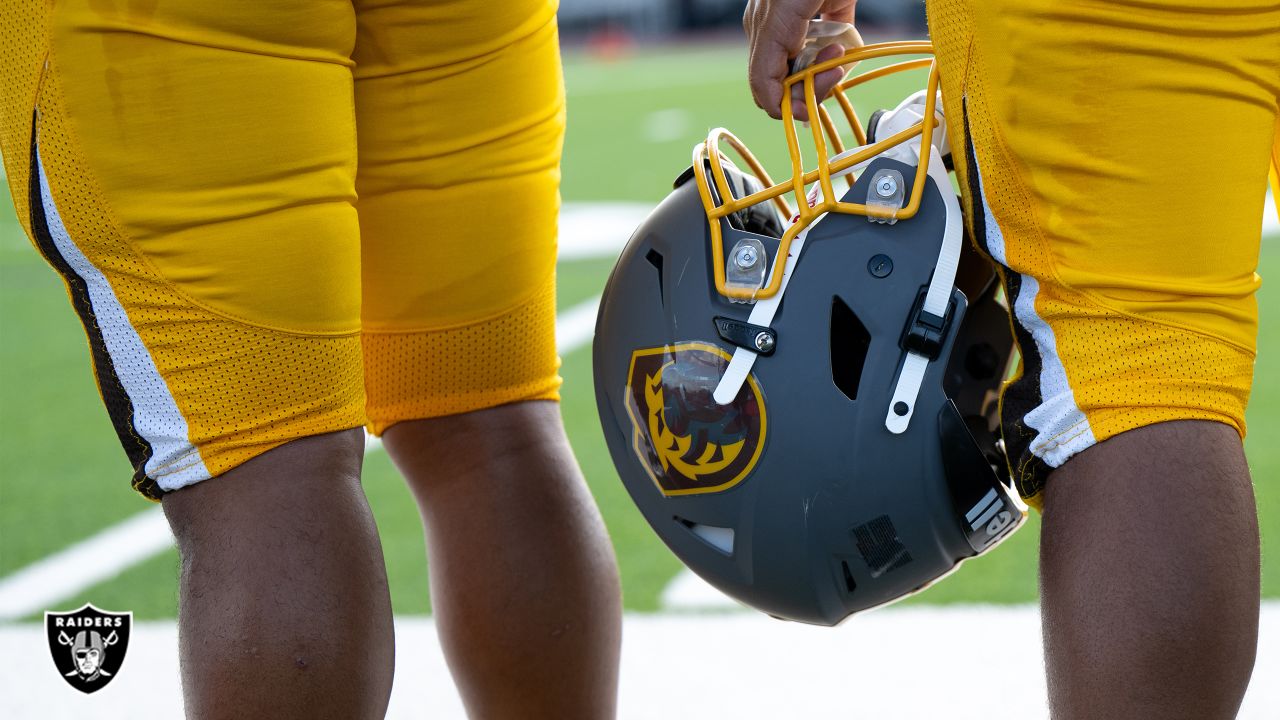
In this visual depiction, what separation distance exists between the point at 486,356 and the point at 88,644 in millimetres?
1043

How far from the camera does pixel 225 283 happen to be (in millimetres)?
1194

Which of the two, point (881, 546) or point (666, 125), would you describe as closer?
point (881, 546)

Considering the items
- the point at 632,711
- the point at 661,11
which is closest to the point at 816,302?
the point at 632,711

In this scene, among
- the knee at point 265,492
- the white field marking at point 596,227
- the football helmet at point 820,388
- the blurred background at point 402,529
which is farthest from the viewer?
the white field marking at point 596,227

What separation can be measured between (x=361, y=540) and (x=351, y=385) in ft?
0.48

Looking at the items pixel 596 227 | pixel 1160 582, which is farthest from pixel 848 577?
pixel 596 227

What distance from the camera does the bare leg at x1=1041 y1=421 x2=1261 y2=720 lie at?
3.59 feet

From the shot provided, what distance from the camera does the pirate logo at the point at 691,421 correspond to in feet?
4.48

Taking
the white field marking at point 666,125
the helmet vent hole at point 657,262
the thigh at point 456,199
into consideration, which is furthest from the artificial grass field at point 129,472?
the white field marking at point 666,125

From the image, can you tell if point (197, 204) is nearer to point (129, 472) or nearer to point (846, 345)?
Result: point (846, 345)

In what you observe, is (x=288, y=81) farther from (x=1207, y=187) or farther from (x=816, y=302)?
(x=1207, y=187)

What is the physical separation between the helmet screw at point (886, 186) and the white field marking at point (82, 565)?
1562 mm

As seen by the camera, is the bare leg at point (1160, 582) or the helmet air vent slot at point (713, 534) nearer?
the bare leg at point (1160, 582)

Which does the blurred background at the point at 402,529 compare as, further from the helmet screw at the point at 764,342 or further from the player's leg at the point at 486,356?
the helmet screw at the point at 764,342
